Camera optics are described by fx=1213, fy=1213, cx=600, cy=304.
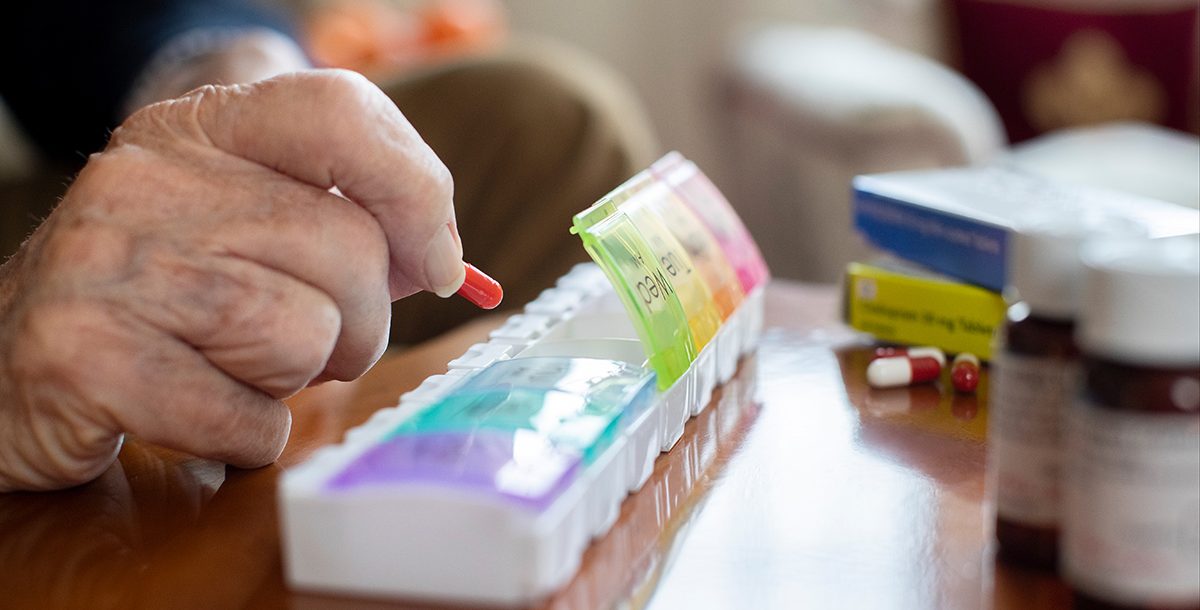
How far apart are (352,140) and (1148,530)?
0.39 meters

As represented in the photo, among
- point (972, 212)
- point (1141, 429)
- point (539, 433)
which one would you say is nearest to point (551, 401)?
point (539, 433)

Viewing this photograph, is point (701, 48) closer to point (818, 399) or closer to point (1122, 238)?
point (818, 399)

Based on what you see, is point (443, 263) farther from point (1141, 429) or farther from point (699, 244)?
point (1141, 429)

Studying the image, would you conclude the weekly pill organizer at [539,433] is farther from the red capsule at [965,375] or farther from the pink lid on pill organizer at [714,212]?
the red capsule at [965,375]

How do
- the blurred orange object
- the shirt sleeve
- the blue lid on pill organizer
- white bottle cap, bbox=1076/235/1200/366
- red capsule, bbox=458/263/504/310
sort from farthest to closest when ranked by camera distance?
the blurred orange object
the shirt sleeve
red capsule, bbox=458/263/504/310
the blue lid on pill organizer
white bottle cap, bbox=1076/235/1200/366

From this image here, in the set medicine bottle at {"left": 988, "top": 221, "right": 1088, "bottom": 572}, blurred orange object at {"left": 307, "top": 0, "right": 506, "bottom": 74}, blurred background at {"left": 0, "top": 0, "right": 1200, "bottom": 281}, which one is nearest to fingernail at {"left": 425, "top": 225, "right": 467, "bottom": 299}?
medicine bottle at {"left": 988, "top": 221, "right": 1088, "bottom": 572}

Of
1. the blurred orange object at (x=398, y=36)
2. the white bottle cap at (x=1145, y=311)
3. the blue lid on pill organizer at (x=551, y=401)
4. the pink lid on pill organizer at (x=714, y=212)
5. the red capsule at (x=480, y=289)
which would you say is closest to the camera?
the white bottle cap at (x=1145, y=311)

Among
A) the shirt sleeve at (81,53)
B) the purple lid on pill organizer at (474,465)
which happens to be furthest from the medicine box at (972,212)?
the shirt sleeve at (81,53)

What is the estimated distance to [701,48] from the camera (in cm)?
282

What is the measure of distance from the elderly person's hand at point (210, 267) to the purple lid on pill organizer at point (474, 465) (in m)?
0.10

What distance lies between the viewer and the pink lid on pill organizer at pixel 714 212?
776mm

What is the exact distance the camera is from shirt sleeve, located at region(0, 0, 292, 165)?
64.2 inches

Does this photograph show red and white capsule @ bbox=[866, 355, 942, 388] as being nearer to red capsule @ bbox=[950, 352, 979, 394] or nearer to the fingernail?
red capsule @ bbox=[950, 352, 979, 394]

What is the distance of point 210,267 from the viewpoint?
1.87 feet
